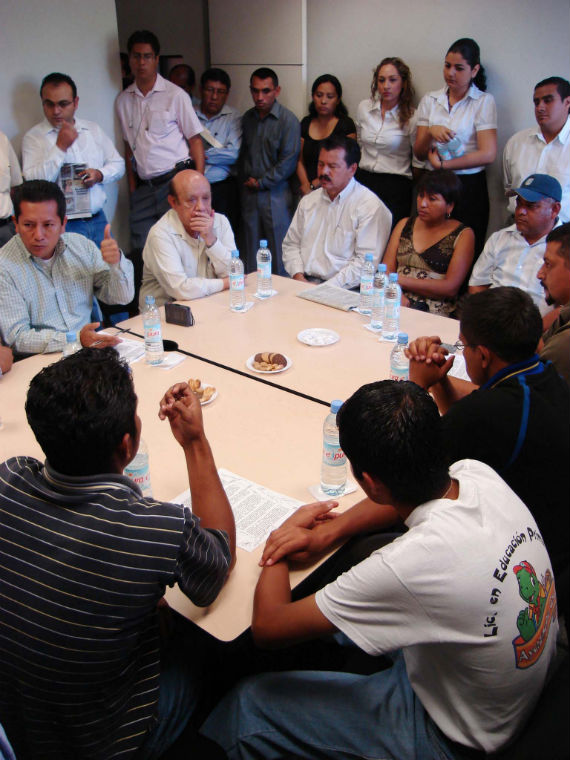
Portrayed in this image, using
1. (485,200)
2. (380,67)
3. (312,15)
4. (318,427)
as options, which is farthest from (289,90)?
(318,427)

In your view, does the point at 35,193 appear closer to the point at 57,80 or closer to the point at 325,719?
the point at 57,80

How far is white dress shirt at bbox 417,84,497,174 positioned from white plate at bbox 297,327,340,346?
2.24 metres

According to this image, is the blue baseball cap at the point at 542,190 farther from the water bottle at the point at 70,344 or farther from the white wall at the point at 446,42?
the water bottle at the point at 70,344

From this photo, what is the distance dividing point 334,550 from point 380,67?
395 cm

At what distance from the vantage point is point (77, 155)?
4.20m

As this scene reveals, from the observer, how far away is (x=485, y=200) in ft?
14.6

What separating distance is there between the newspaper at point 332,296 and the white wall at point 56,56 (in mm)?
2512

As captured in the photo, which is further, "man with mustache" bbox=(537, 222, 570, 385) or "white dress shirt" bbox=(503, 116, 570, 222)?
"white dress shirt" bbox=(503, 116, 570, 222)

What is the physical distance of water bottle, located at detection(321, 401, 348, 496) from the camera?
66.1 inches

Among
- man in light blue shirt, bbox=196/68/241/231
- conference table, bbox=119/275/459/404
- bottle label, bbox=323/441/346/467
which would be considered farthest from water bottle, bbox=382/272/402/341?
man in light blue shirt, bbox=196/68/241/231

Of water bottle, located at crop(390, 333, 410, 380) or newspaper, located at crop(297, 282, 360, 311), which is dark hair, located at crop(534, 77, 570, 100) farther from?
water bottle, located at crop(390, 333, 410, 380)

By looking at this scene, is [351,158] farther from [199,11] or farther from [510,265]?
[199,11]

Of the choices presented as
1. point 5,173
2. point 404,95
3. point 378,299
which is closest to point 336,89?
point 404,95

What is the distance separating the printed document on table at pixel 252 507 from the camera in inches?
60.3
